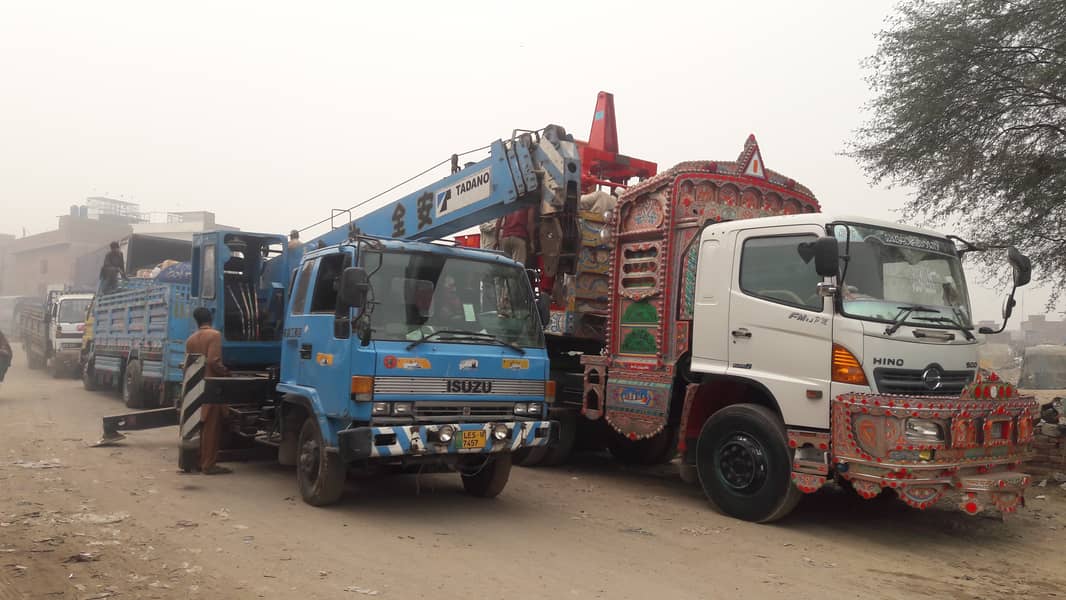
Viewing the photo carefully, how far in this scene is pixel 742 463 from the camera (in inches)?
279

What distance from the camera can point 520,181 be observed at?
8.31m

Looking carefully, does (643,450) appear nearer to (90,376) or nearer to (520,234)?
(520,234)

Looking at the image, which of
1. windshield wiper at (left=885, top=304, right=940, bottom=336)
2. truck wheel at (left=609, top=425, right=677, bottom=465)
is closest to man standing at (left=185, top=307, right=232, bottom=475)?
truck wheel at (left=609, top=425, right=677, bottom=465)

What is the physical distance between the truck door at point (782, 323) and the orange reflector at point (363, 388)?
10.5 ft

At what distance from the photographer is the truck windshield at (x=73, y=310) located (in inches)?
829

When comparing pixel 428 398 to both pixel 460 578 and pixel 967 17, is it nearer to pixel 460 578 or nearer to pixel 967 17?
pixel 460 578

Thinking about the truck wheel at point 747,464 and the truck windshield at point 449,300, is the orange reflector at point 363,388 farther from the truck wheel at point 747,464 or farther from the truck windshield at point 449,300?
the truck wheel at point 747,464

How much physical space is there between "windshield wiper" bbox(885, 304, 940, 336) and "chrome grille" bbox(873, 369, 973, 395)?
32 cm

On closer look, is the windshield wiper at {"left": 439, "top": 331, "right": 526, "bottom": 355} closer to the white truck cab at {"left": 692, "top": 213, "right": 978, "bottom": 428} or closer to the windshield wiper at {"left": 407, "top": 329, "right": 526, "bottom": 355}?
the windshield wiper at {"left": 407, "top": 329, "right": 526, "bottom": 355}

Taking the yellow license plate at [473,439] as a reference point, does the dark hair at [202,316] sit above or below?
above

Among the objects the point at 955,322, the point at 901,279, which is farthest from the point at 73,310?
the point at 955,322

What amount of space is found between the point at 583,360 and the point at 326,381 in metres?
3.26

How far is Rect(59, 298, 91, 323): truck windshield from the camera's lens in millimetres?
21047

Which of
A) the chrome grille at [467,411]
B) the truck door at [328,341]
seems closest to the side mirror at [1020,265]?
the chrome grille at [467,411]
